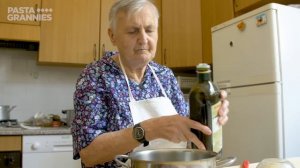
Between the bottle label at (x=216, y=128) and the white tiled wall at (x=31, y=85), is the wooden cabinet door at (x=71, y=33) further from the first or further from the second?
the bottle label at (x=216, y=128)

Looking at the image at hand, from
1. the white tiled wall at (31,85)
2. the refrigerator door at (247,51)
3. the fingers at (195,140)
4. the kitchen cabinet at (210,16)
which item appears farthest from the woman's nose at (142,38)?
the white tiled wall at (31,85)

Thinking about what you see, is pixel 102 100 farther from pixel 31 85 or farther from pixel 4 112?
pixel 31 85

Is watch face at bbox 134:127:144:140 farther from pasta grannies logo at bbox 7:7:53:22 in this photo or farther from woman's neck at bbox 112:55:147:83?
pasta grannies logo at bbox 7:7:53:22

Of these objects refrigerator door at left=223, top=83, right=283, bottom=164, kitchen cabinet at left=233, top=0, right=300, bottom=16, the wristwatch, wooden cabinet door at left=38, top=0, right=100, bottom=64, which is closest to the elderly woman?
the wristwatch

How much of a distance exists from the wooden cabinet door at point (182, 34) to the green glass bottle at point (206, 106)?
1.82 metres

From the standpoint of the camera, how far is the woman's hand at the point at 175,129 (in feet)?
1.95

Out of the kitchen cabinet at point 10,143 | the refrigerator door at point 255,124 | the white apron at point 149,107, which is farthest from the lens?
the kitchen cabinet at point 10,143

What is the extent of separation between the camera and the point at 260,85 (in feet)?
5.12

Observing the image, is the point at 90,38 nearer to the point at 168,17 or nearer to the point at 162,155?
the point at 168,17

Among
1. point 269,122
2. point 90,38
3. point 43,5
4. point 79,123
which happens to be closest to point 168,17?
point 90,38

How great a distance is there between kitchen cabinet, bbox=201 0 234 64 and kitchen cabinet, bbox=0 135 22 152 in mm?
1438

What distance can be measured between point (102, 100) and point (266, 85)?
3.18 ft

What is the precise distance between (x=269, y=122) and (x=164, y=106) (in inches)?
30.0

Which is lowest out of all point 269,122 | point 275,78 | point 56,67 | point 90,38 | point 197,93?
point 269,122
